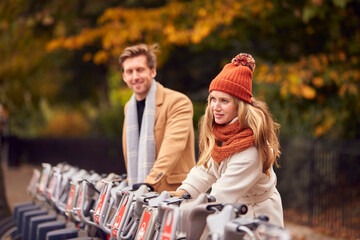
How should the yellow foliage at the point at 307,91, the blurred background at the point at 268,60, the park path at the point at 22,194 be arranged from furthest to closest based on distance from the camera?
the blurred background at the point at 268,60 < the yellow foliage at the point at 307,91 < the park path at the point at 22,194

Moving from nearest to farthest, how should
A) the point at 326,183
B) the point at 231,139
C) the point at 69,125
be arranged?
the point at 231,139, the point at 326,183, the point at 69,125

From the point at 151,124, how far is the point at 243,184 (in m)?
1.55

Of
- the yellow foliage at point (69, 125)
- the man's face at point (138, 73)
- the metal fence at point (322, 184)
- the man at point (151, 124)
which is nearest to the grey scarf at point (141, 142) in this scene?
the man at point (151, 124)

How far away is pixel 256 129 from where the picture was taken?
2.90 m

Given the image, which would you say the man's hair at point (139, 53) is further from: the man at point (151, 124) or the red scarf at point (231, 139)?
the red scarf at point (231, 139)

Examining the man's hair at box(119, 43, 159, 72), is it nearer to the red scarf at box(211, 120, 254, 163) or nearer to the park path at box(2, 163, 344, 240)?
the red scarf at box(211, 120, 254, 163)

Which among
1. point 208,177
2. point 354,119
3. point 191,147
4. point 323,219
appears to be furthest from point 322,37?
point 208,177

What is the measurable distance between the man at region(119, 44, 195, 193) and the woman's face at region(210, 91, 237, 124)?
1.02 m

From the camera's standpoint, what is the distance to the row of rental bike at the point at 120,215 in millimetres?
2461

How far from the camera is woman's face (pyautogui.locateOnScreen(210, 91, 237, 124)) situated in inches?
119

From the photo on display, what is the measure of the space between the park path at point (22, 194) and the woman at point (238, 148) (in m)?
2.34

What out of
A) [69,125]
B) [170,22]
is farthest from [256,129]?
[69,125]

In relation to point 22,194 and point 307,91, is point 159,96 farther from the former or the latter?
point 22,194

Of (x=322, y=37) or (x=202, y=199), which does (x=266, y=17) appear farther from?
(x=202, y=199)
